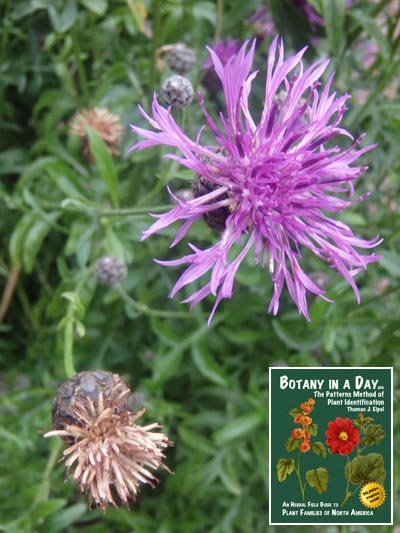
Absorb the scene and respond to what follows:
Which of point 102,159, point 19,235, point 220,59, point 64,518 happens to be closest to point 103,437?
point 64,518

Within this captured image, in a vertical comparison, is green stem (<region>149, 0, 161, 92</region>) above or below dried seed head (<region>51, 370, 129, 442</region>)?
above

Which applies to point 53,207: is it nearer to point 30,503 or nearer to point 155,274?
point 155,274

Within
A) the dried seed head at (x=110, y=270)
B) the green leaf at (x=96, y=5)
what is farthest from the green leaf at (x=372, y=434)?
the green leaf at (x=96, y=5)

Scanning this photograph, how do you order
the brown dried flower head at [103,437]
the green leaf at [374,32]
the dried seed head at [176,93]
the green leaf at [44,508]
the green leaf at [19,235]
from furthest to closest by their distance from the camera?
the green leaf at [19,235] < the green leaf at [374,32] < the green leaf at [44,508] < the dried seed head at [176,93] < the brown dried flower head at [103,437]

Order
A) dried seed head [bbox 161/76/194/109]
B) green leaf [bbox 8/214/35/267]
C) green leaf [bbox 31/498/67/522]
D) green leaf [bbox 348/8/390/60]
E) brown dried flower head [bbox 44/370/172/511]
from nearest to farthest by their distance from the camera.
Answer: brown dried flower head [bbox 44/370/172/511] < dried seed head [bbox 161/76/194/109] < green leaf [bbox 31/498/67/522] < green leaf [bbox 348/8/390/60] < green leaf [bbox 8/214/35/267]

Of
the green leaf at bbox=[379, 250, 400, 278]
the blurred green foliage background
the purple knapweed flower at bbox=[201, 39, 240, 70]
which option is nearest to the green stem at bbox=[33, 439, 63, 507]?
the blurred green foliage background

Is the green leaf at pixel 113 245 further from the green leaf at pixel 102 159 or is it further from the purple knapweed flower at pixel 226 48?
the purple knapweed flower at pixel 226 48

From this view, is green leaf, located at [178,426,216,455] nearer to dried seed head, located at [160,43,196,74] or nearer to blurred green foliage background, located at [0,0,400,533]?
blurred green foliage background, located at [0,0,400,533]
